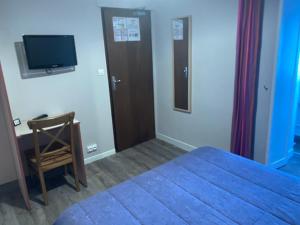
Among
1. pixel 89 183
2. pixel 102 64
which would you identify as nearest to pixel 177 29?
pixel 102 64

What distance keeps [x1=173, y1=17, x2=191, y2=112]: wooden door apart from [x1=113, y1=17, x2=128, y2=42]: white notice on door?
72 centimetres

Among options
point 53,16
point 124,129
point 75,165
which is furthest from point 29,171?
point 53,16

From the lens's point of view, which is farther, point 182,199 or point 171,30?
point 171,30

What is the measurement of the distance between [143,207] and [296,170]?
93.0 inches

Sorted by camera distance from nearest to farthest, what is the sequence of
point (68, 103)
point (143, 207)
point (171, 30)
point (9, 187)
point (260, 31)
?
point (143, 207), point (260, 31), point (9, 187), point (68, 103), point (171, 30)

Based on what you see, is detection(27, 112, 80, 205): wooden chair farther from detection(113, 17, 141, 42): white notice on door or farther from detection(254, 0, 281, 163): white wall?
detection(254, 0, 281, 163): white wall

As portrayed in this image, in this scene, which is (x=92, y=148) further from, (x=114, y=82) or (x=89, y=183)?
(x=114, y=82)

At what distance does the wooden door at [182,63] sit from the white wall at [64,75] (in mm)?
1053

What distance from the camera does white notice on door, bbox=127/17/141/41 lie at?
10.8 feet

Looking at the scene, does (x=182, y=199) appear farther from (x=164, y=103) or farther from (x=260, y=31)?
(x=164, y=103)

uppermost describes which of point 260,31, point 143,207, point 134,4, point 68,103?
point 134,4

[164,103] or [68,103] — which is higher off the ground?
[68,103]

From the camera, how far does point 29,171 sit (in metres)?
2.79

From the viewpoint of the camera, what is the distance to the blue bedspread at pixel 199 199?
4.22 ft
